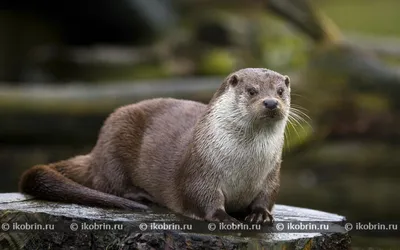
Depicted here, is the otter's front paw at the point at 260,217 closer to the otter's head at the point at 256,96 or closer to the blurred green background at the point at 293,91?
the otter's head at the point at 256,96

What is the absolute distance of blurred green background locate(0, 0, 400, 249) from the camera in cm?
812

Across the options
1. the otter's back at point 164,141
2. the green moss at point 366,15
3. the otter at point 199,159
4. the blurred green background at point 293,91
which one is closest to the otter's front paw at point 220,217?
the otter at point 199,159

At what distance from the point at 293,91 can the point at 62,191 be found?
3.78 meters

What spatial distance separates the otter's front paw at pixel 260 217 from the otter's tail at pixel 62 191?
515mm

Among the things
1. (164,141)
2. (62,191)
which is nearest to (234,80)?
(164,141)

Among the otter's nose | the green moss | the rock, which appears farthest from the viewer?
the green moss

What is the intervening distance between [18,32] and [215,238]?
8993 mm

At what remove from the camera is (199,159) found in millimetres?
4266

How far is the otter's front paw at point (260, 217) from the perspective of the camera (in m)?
4.20

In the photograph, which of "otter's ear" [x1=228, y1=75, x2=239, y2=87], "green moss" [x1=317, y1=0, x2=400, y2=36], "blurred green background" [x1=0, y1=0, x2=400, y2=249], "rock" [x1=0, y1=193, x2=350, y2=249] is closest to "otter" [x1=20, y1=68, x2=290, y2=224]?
"otter's ear" [x1=228, y1=75, x2=239, y2=87]

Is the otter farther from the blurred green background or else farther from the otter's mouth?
the blurred green background

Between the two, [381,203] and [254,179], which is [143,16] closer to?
[381,203]

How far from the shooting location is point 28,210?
13.8ft

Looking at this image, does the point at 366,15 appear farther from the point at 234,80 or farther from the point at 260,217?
the point at 260,217
